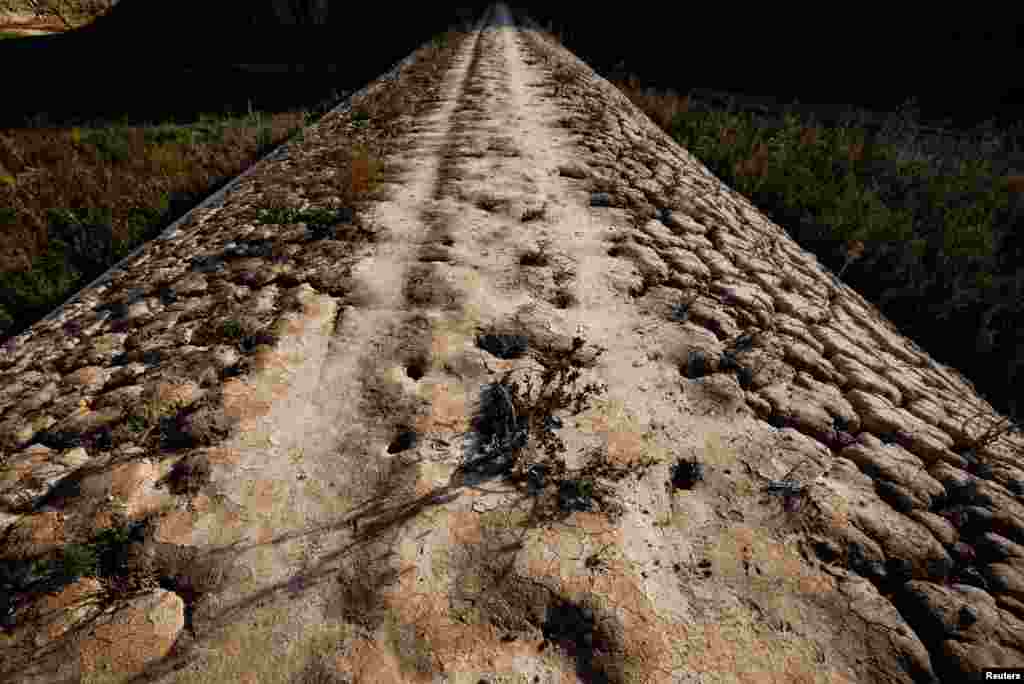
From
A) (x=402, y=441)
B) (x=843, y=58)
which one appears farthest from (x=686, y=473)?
(x=843, y=58)

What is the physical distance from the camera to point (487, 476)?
2.18m

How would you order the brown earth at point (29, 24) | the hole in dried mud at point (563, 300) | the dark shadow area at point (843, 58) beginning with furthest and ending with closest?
the brown earth at point (29, 24)
the dark shadow area at point (843, 58)
the hole in dried mud at point (563, 300)

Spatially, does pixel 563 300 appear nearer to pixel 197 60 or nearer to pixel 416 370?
pixel 416 370

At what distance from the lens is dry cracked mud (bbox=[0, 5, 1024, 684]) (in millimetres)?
1675

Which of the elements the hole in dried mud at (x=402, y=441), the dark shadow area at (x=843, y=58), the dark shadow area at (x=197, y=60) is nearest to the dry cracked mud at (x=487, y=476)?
the hole in dried mud at (x=402, y=441)

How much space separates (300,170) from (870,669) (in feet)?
21.1

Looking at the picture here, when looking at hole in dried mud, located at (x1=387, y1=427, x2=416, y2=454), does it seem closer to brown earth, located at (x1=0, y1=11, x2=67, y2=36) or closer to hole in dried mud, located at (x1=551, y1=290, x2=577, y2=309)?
hole in dried mud, located at (x1=551, y1=290, x2=577, y2=309)

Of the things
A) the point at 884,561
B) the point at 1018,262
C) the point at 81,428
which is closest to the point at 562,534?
the point at 884,561

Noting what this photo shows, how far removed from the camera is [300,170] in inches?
219

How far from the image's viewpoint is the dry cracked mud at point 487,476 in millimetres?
1675

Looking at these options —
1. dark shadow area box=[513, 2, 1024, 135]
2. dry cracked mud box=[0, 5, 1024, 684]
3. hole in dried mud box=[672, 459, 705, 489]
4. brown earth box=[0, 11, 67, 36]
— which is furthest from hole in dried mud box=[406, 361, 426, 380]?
brown earth box=[0, 11, 67, 36]

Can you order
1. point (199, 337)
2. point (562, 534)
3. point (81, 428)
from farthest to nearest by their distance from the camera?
1. point (199, 337)
2. point (81, 428)
3. point (562, 534)

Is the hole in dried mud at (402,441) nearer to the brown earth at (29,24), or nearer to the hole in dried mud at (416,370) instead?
the hole in dried mud at (416,370)

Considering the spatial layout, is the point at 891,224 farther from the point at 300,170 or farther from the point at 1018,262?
the point at 300,170
